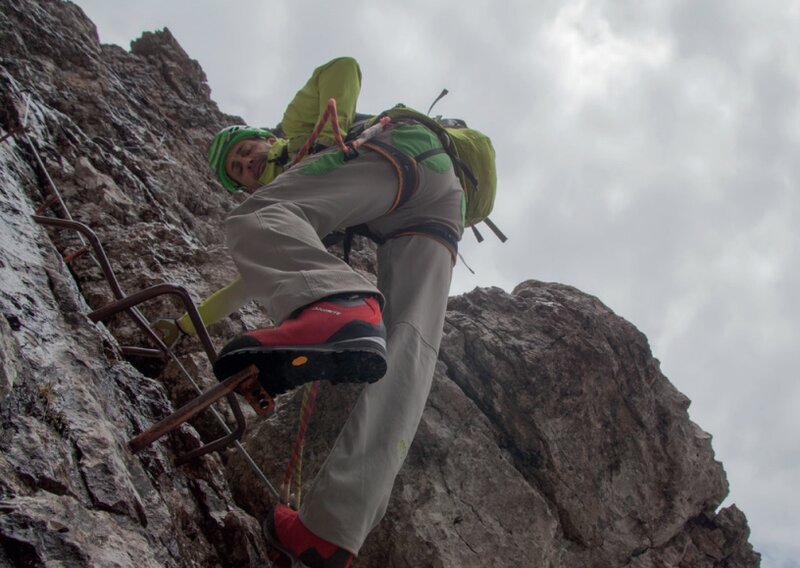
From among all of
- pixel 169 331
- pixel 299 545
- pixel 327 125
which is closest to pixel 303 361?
pixel 299 545

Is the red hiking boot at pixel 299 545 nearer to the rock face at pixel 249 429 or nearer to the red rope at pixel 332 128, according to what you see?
the rock face at pixel 249 429

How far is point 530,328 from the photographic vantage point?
21.1 feet

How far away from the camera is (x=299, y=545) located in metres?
2.92

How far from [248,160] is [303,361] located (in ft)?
10.9

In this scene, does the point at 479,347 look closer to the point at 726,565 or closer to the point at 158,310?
the point at 158,310

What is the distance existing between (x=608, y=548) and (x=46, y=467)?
4.91m

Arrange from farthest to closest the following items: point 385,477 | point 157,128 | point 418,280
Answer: point 157,128
point 418,280
point 385,477

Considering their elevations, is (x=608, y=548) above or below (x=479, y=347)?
below

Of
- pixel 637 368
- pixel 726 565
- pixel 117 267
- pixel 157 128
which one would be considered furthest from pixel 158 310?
pixel 157 128

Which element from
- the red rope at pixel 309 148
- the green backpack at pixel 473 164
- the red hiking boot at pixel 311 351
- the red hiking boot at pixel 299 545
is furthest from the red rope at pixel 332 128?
the red hiking boot at pixel 299 545

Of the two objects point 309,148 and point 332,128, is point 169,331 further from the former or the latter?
point 332,128

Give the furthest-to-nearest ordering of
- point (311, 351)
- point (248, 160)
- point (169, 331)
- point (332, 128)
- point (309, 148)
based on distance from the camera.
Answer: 1. point (248, 160)
2. point (169, 331)
3. point (309, 148)
4. point (332, 128)
5. point (311, 351)

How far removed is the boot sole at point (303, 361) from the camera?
8.69 feet

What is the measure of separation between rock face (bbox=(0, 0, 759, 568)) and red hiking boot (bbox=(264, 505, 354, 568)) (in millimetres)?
412
